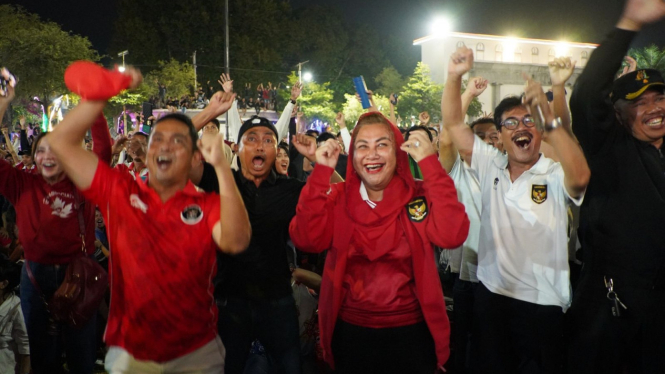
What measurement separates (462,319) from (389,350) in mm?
2055

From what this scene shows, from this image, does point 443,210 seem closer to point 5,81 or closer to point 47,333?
point 5,81

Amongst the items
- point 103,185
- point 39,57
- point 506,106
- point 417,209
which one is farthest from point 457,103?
point 39,57

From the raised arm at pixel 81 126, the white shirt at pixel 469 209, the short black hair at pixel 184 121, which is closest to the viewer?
the raised arm at pixel 81 126

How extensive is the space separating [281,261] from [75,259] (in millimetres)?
1716

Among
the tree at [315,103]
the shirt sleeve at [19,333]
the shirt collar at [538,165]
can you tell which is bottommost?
the shirt sleeve at [19,333]

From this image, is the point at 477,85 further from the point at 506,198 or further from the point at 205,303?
the point at 205,303

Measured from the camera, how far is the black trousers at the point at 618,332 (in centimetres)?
323

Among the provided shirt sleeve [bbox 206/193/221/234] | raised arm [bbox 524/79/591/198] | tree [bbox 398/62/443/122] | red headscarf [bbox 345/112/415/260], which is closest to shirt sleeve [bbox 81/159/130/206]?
shirt sleeve [bbox 206/193/221/234]

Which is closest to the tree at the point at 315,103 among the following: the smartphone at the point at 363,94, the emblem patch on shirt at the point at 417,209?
the smartphone at the point at 363,94

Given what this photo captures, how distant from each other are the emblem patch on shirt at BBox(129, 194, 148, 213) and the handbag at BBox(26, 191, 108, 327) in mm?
1693

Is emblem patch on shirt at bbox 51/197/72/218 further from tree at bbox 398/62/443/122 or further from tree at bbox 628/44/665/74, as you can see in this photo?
tree at bbox 628/44/665/74

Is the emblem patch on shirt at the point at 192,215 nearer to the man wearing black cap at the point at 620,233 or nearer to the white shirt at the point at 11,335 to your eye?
the man wearing black cap at the point at 620,233

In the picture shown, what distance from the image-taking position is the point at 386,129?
313 cm

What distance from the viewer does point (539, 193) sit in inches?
138
